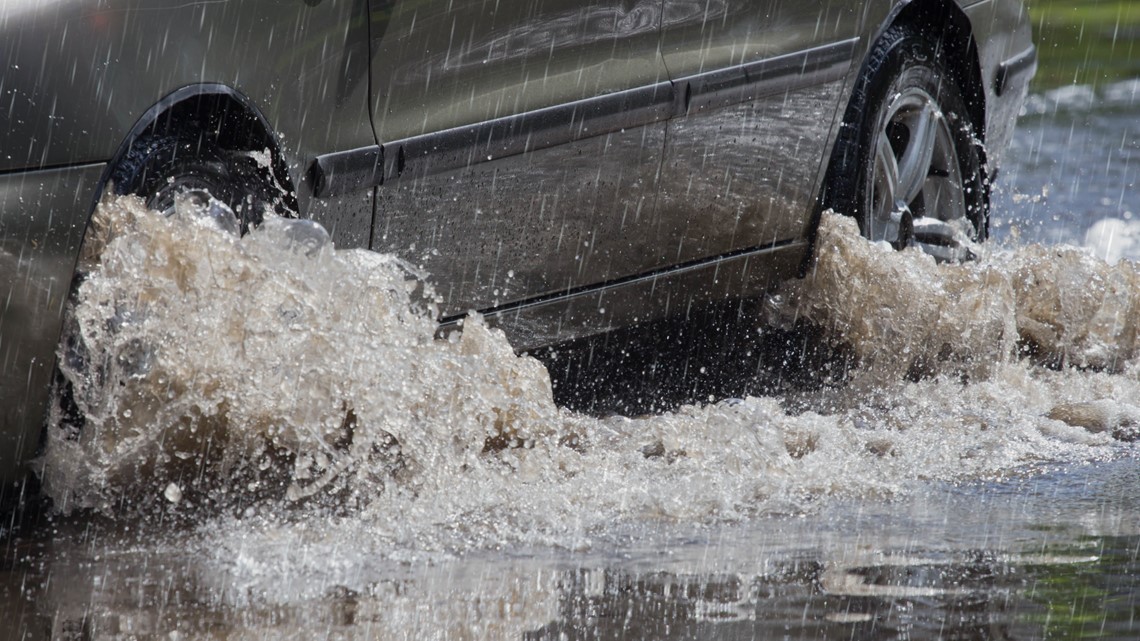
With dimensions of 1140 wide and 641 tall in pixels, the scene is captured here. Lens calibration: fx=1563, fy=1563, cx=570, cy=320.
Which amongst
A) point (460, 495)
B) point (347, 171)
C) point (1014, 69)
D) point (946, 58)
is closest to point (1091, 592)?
point (460, 495)

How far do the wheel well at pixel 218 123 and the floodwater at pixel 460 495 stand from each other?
145 mm

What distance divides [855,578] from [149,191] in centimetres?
157

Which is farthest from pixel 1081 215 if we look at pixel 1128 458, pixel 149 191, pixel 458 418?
pixel 149 191

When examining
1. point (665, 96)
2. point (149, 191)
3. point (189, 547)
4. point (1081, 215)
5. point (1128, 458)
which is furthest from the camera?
point (1081, 215)

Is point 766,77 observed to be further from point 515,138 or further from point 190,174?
point 190,174

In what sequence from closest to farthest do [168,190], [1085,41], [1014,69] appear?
1. [168,190]
2. [1014,69]
3. [1085,41]

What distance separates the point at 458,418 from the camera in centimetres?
349

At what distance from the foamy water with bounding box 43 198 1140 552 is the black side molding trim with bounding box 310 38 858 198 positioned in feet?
0.64

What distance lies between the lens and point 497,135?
3.76 meters

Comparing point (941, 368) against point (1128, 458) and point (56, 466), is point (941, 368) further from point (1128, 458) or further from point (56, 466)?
point (56, 466)

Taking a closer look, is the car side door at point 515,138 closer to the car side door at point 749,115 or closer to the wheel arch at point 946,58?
the car side door at point 749,115

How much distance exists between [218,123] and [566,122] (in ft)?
3.24

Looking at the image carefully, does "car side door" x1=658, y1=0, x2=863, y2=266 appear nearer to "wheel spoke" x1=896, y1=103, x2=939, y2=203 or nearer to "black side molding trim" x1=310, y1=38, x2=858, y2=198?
"black side molding trim" x1=310, y1=38, x2=858, y2=198

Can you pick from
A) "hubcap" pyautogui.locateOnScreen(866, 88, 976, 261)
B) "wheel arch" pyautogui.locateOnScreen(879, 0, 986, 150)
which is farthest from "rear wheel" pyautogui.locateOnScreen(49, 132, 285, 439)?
"wheel arch" pyautogui.locateOnScreen(879, 0, 986, 150)
